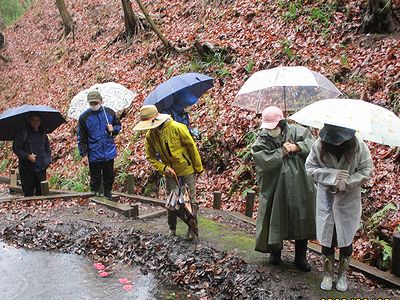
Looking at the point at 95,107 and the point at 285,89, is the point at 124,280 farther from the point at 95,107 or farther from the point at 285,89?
the point at 95,107

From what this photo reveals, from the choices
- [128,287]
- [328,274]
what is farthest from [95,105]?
[328,274]

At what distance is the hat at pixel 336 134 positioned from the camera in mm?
4012

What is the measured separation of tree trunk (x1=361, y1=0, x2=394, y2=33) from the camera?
8961 millimetres

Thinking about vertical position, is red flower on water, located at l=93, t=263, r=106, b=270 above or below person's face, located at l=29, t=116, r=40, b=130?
below

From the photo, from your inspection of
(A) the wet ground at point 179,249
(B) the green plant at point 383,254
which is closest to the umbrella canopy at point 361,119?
(A) the wet ground at point 179,249

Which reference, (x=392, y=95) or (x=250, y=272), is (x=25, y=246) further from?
(x=392, y=95)

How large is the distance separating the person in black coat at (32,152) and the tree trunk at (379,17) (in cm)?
743

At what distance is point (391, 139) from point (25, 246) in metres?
5.38

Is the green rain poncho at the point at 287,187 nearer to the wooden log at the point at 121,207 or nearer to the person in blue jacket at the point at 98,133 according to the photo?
the wooden log at the point at 121,207

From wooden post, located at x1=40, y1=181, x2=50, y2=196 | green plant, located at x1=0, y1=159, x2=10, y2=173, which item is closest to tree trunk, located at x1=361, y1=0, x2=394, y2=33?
wooden post, located at x1=40, y1=181, x2=50, y2=196

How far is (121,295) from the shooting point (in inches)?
191

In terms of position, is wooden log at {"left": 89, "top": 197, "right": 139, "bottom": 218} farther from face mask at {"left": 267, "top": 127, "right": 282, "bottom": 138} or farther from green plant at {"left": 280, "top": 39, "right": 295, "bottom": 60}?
green plant at {"left": 280, "top": 39, "right": 295, "bottom": 60}

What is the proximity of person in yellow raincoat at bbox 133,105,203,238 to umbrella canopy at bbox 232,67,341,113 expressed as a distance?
3.39 feet

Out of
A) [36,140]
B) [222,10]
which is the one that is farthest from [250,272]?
[222,10]
